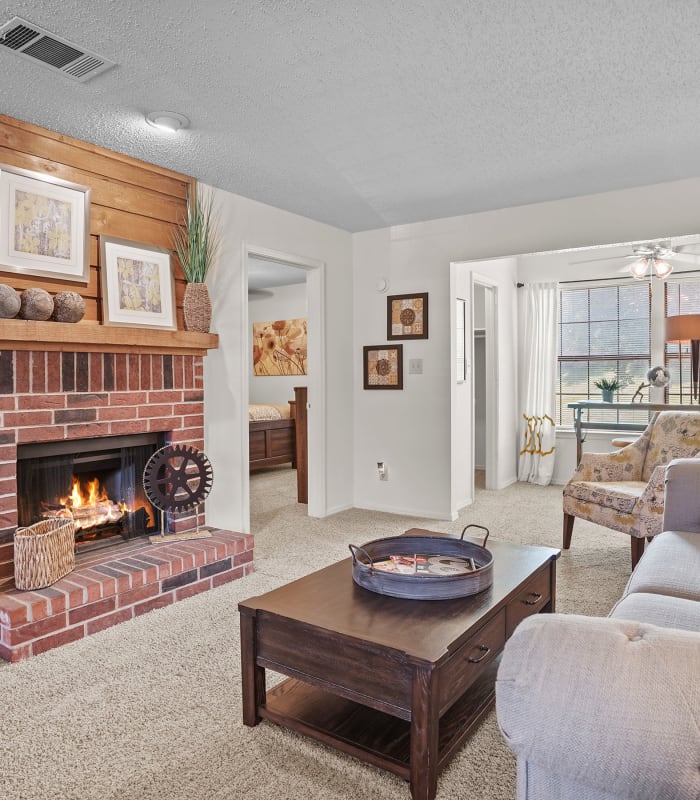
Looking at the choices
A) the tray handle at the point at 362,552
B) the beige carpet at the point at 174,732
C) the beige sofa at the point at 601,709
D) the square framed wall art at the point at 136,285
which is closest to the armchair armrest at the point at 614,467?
the beige carpet at the point at 174,732

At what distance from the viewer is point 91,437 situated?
3.15m

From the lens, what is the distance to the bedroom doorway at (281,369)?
487 cm

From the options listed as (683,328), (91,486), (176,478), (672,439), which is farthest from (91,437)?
(683,328)

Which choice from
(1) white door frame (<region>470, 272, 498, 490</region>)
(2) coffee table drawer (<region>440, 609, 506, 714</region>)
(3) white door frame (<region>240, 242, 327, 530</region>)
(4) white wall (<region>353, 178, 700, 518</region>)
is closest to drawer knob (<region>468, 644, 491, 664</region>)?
(2) coffee table drawer (<region>440, 609, 506, 714</region>)

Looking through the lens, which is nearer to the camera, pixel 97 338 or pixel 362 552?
pixel 362 552

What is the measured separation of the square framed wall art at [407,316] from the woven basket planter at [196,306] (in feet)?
6.01

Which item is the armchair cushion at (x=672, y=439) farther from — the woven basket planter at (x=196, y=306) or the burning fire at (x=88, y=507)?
the burning fire at (x=88, y=507)

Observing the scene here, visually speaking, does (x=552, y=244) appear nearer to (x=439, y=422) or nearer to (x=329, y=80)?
(x=439, y=422)

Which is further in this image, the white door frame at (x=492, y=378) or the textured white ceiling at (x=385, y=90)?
the white door frame at (x=492, y=378)

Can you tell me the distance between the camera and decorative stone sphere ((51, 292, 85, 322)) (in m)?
2.87

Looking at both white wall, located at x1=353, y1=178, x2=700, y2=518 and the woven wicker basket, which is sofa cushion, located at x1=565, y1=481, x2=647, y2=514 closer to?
white wall, located at x1=353, y1=178, x2=700, y2=518

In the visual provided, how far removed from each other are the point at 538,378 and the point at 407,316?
2071mm

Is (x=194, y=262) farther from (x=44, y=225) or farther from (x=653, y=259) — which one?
(x=653, y=259)

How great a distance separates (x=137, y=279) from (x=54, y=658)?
195 cm
